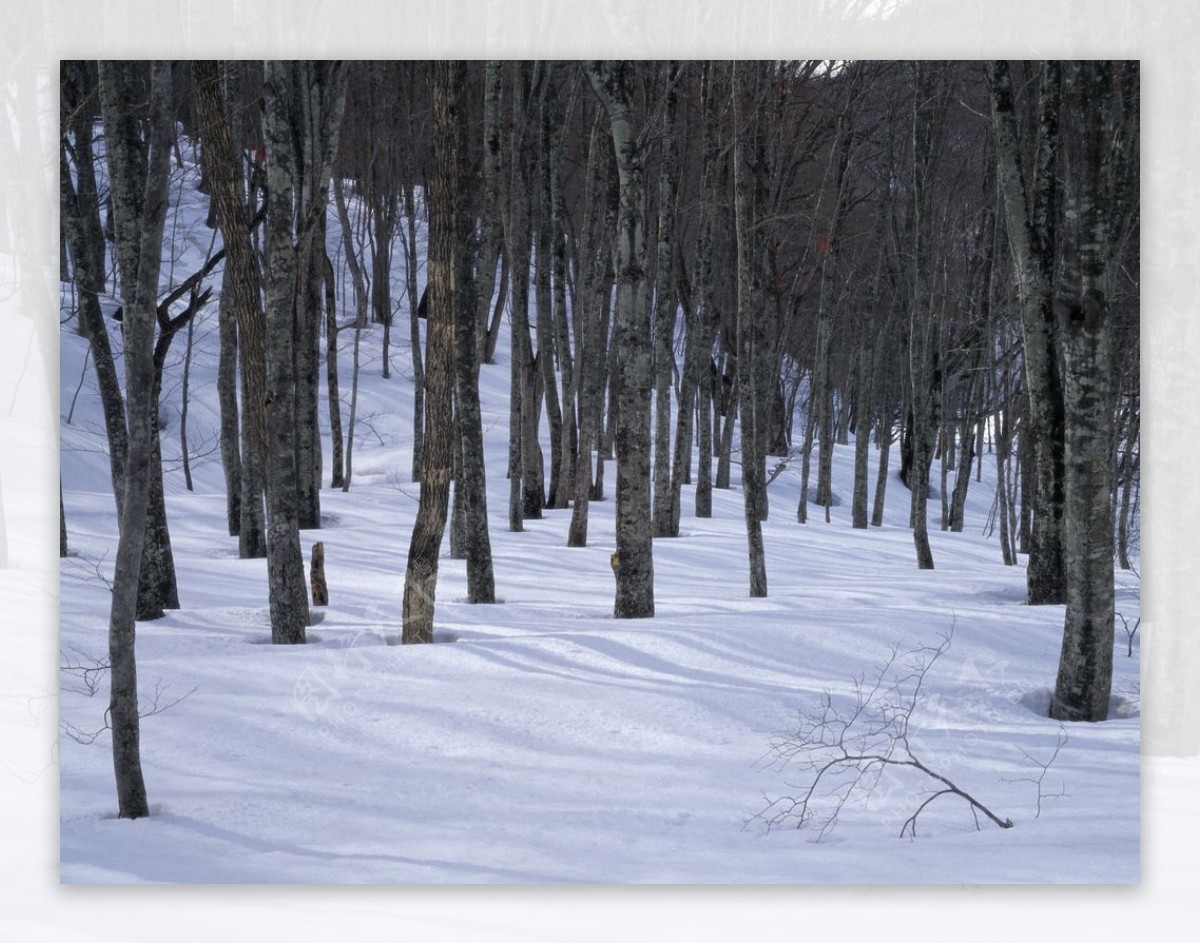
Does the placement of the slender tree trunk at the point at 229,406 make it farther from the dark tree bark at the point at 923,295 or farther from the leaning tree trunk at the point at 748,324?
the dark tree bark at the point at 923,295

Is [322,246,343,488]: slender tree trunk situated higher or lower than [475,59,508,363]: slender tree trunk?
lower

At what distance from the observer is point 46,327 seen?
4496 mm

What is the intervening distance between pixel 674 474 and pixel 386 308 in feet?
21.3

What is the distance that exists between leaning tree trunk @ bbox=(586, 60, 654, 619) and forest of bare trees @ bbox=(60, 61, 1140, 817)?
2cm

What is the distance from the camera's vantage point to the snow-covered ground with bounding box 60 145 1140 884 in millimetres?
3408

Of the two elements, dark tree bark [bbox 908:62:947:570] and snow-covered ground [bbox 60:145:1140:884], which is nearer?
snow-covered ground [bbox 60:145:1140:884]

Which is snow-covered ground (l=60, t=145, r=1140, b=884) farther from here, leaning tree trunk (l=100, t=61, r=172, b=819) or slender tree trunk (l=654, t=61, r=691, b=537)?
slender tree trunk (l=654, t=61, r=691, b=537)

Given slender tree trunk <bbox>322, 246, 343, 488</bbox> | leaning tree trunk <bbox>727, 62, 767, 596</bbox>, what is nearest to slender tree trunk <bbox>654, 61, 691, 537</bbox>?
leaning tree trunk <bbox>727, 62, 767, 596</bbox>

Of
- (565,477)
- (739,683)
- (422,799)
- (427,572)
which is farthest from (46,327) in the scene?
(565,477)

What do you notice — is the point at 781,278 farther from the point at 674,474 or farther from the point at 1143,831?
the point at 1143,831

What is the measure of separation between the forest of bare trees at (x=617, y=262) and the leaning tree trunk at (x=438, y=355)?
2 centimetres

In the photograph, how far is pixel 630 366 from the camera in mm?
5996

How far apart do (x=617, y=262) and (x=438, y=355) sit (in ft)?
3.65

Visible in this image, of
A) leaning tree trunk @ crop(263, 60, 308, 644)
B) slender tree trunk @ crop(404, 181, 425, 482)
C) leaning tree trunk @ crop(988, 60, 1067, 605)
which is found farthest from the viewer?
slender tree trunk @ crop(404, 181, 425, 482)
